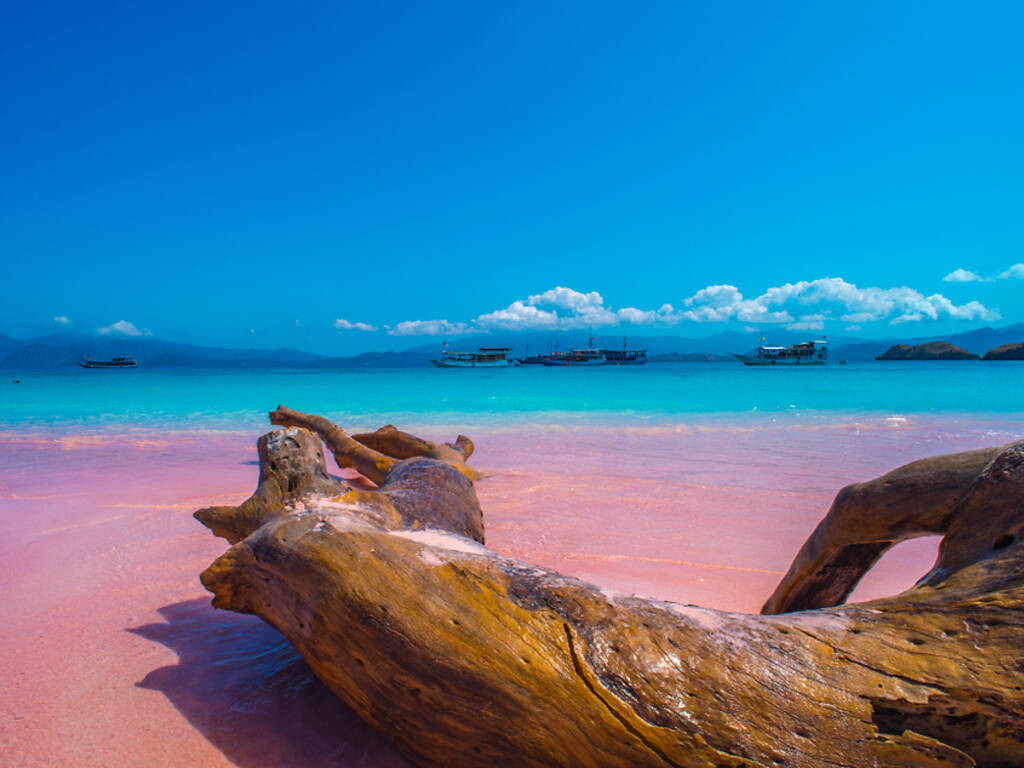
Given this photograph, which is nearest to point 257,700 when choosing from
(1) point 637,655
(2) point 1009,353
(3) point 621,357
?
(1) point 637,655

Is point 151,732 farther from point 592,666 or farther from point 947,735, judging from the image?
point 947,735

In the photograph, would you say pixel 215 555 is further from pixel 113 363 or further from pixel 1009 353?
pixel 1009 353

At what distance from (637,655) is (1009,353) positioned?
170 metres

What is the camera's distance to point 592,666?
1634mm

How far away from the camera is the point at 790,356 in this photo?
348ft

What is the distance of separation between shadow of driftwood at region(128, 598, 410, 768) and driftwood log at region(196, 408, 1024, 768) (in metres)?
0.22

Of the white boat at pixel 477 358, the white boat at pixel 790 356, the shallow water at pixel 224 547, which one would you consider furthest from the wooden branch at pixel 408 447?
the white boat at pixel 790 356

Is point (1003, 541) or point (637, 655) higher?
point (1003, 541)

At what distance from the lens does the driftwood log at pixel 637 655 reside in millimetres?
1521

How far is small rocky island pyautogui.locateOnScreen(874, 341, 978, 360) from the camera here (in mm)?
147375

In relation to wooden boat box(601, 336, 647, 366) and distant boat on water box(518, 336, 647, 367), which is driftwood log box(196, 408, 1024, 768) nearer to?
distant boat on water box(518, 336, 647, 367)

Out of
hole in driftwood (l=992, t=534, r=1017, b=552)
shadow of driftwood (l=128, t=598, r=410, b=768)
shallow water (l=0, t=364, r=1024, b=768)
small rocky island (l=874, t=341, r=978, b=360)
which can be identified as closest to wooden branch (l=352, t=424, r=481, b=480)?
shallow water (l=0, t=364, r=1024, b=768)

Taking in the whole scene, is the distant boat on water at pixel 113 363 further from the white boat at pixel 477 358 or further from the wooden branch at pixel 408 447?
the wooden branch at pixel 408 447

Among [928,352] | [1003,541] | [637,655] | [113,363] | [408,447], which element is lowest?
[408,447]
